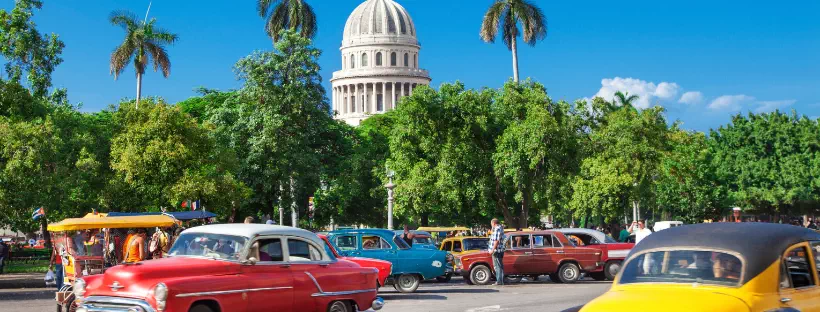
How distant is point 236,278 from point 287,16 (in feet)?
146

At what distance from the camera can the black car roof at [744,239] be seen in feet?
28.9

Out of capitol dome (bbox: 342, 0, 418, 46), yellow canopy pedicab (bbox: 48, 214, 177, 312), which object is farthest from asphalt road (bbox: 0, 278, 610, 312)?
capitol dome (bbox: 342, 0, 418, 46)

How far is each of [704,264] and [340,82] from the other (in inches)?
5542

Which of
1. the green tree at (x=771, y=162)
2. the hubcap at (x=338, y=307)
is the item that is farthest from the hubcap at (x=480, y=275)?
the green tree at (x=771, y=162)

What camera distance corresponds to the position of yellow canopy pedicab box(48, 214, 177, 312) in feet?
58.9

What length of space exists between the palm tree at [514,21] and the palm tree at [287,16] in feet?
37.6

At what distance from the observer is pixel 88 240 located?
2050 cm

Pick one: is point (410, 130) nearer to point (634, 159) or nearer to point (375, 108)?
point (634, 159)

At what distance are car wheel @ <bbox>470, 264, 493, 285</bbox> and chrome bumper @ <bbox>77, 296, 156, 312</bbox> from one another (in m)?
14.9

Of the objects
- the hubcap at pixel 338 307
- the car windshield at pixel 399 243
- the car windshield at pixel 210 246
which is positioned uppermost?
the car windshield at pixel 399 243

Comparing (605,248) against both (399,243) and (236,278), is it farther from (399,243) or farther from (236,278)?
(236,278)

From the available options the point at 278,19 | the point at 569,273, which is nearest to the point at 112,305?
the point at 569,273

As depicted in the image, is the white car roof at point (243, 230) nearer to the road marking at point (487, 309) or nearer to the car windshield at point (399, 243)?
the road marking at point (487, 309)

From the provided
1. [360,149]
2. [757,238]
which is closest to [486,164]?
[360,149]
